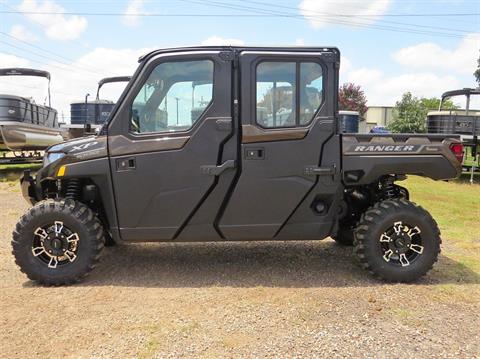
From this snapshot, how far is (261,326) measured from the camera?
3811mm

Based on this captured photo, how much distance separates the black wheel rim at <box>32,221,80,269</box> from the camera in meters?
4.74

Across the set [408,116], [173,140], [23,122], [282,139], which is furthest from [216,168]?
[408,116]

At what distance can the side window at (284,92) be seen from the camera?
4785 mm

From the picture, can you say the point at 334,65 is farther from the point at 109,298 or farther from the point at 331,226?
the point at 109,298

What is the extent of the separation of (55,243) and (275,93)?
104 inches

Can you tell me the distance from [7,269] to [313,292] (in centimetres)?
334

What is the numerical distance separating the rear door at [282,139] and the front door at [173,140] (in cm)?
20

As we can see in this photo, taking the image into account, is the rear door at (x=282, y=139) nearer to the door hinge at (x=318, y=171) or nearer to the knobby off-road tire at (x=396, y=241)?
the door hinge at (x=318, y=171)

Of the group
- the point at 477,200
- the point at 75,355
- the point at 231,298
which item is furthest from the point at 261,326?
the point at 477,200

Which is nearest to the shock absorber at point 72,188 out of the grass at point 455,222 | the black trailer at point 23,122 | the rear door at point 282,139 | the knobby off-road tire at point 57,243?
the knobby off-road tire at point 57,243

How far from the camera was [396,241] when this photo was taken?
4953mm

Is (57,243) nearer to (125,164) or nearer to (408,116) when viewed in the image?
(125,164)

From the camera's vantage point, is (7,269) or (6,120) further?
(6,120)

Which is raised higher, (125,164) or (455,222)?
(125,164)
